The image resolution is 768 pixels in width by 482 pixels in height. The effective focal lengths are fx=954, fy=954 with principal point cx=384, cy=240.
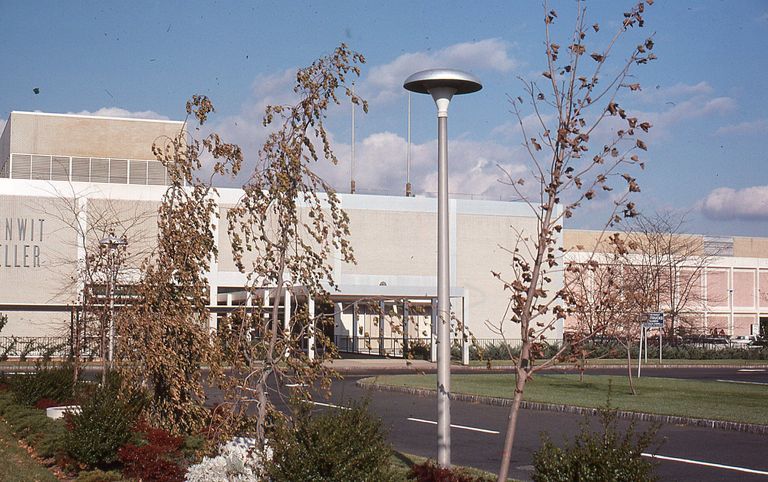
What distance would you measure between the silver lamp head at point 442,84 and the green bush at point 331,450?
12.1ft

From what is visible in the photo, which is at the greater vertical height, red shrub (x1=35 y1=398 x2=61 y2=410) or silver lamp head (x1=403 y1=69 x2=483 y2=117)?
silver lamp head (x1=403 y1=69 x2=483 y2=117)

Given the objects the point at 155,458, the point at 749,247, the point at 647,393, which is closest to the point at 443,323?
the point at 155,458

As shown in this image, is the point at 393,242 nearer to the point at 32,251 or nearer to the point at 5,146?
the point at 32,251

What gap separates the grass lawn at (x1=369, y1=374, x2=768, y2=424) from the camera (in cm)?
1919

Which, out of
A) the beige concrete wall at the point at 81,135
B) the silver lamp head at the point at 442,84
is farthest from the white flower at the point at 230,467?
the beige concrete wall at the point at 81,135

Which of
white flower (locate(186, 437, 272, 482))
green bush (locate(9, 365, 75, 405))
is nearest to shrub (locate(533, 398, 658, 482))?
white flower (locate(186, 437, 272, 482))

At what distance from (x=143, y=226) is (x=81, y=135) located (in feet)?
35.6

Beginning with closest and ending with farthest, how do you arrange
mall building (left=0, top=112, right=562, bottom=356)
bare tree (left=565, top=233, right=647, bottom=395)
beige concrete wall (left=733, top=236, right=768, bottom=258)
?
bare tree (left=565, top=233, right=647, bottom=395), mall building (left=0, top=112, right=562, bottom=356), beige concrete wall (left=733, top=236, right=768, bottom=258)

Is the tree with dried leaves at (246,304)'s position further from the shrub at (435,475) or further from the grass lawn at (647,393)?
the grass lawn at (647,393)

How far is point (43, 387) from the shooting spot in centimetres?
1742

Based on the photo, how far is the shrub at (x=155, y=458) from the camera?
1053cm

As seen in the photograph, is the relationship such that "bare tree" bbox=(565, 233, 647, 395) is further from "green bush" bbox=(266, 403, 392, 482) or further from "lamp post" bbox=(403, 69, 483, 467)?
"green bush" bbox=(266, 403, 392, 482)

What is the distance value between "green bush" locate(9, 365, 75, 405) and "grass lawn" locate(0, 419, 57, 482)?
91.9 inches

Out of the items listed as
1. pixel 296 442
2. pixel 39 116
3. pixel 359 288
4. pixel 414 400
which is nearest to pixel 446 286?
pixel 296 442
